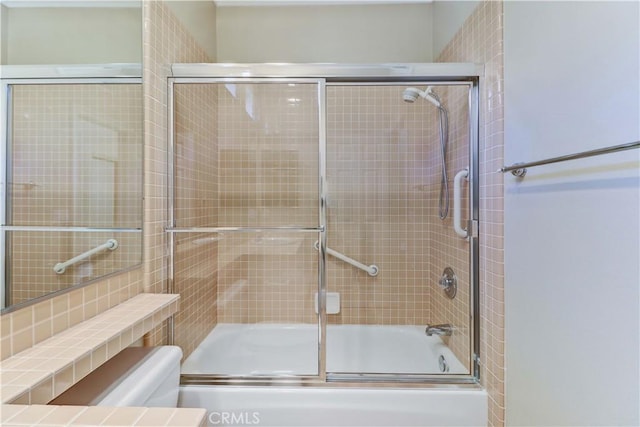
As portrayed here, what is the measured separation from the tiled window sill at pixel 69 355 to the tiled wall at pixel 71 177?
5.8 inches

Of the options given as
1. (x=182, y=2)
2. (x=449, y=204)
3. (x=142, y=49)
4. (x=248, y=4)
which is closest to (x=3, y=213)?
(x=142, y=49)

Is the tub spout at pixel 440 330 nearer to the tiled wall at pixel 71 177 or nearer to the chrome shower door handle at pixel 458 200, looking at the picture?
the chrome shower door handle at pixel 458 200

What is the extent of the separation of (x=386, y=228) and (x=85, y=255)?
1.66 meters

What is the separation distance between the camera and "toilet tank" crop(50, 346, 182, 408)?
854 millimetres

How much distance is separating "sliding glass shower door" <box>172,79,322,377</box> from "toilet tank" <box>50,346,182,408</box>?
48 cm

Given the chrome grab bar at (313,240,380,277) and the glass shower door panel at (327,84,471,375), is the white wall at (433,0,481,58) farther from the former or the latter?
the chrome grab bar at (313,240,380,277)

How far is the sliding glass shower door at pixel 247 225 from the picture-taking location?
5.38 ft

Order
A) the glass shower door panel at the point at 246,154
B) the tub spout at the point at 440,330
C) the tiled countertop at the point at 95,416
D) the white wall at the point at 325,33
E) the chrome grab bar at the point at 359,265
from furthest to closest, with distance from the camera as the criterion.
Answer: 1. the white wall at the point at 325,33
2. the chrome grab bar at the point at 359,265
3. the tub spout at the point at 440,330
4. the glass shower door panel at the point at 246,154
5. the tiled countertop at the point at 95,416

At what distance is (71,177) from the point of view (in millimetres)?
1037

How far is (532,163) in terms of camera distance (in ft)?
3.33

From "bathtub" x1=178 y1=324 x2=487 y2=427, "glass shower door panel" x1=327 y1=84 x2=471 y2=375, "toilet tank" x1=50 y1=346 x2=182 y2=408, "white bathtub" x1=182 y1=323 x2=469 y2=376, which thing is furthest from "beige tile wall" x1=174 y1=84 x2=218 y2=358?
"glass shower door panel" x1=327 y1=84 x2=471 y2=375

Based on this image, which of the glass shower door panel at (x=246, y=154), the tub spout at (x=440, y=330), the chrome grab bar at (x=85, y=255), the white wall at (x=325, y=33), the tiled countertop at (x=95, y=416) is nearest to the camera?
the tiled countertop at (x=95, y=416)

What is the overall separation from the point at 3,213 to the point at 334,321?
5.75ft

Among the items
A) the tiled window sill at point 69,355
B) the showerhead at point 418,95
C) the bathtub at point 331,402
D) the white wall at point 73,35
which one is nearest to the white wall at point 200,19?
the white wall at point 73,35
